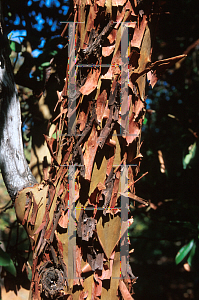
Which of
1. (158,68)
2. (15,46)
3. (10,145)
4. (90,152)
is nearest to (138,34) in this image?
(158,68)

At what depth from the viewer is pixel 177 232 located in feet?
4.64

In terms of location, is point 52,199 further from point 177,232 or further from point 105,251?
point 177,232

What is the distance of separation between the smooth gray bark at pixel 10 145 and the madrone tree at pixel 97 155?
0.48 ft

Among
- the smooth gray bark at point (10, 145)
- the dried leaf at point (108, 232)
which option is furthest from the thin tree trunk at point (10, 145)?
the dried leaf at point (108, 232)

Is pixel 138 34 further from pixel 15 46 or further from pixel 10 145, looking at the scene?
pixel 15 46

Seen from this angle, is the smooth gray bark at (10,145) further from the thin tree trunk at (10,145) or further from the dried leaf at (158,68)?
the dried leaf at (158,68)

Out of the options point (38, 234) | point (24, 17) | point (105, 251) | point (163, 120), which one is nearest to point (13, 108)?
point (38, 234)

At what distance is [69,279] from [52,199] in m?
0.19

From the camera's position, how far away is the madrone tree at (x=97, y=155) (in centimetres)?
56

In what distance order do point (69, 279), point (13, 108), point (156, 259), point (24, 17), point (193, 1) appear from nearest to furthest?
point (69, 279) < point (13, 108) < point (24, 17) < point (193, 1) < point (156, 259)

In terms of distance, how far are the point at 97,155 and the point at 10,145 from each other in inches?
11.6

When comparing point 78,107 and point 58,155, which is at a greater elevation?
point 78,107

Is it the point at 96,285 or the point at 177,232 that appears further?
the point at 177,232

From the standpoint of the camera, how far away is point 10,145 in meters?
0.70
